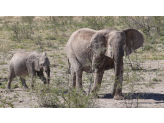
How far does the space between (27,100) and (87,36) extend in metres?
2.26

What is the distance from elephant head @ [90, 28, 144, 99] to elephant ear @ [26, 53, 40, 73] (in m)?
2.02

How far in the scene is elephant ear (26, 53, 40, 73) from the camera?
8047 millimetres

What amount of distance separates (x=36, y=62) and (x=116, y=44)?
276cm

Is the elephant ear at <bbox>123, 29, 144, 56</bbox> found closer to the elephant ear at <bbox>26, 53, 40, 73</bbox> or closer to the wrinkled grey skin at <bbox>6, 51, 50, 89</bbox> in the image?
the wrinkled grey skin at <bbox>6, 51, 50, 89</bbox>

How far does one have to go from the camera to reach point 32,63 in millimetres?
8141

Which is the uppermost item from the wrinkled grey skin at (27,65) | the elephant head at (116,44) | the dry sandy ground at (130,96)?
the elephant head at (116,44)

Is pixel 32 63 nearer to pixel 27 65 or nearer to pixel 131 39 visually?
pixel 27 65

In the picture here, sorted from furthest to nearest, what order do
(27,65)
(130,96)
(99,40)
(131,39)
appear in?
(27,65) < (131,39) < (99,40) < (130,96)

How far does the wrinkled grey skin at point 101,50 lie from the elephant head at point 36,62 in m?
0.73

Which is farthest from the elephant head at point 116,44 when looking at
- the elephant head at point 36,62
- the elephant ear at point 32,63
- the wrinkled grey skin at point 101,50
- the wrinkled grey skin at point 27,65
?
the elephant ear at point 32,63

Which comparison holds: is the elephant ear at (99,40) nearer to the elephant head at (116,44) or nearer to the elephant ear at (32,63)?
the elephant head at (116,44)

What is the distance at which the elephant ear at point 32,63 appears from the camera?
805 centimetres

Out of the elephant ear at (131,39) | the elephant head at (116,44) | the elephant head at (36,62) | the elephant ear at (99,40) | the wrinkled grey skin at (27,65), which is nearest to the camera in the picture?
the elephant head at (116,44)

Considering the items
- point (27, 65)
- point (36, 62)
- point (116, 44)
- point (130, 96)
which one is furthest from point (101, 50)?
point (27, 65)
